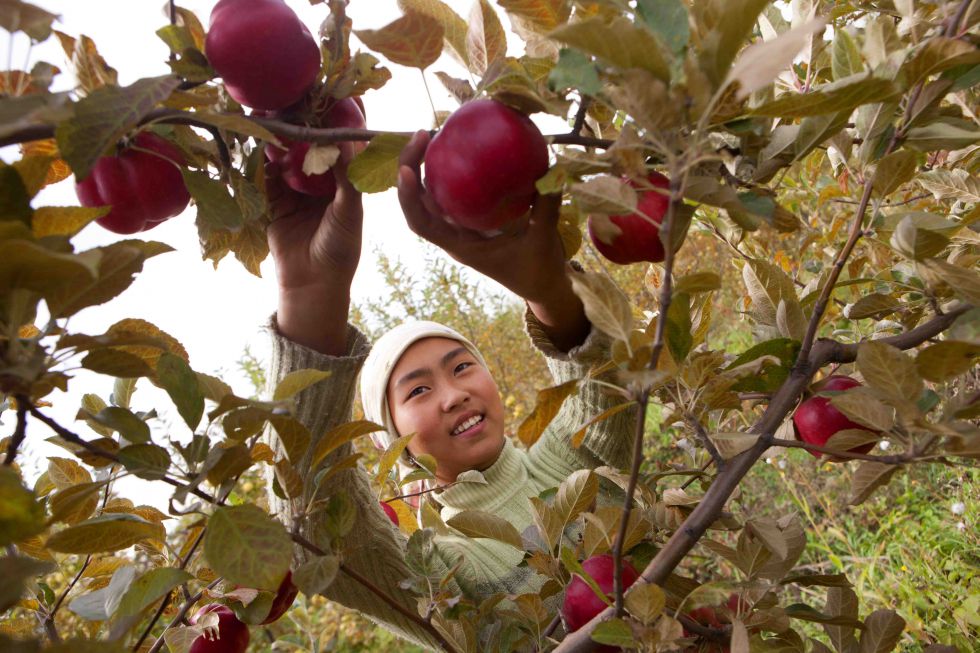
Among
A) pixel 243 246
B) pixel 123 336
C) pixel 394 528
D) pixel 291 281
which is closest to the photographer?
pixel 123 336

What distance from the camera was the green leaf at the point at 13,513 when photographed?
371 mm

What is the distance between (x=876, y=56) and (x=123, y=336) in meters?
0.65

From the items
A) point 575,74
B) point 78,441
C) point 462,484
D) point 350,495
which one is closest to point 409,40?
point 575,74

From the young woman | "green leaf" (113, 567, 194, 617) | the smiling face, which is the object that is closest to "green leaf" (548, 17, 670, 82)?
the young woman

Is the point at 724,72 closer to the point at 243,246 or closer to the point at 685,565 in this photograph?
the point at 243,246

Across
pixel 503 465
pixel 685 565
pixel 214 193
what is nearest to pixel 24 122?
pixel 214 193

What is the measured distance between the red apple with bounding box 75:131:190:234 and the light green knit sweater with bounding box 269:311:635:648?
334mm

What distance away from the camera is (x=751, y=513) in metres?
3.36

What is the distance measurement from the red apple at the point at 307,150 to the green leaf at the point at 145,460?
329 mm

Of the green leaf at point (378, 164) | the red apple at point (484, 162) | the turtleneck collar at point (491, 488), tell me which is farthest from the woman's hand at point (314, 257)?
the turtleneck collar at point (491, 488)

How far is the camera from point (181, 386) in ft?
2.03

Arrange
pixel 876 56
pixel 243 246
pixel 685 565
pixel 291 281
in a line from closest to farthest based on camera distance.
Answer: pixel 876 56, pixel 243 246, pixel 291 281, pixel 685 565

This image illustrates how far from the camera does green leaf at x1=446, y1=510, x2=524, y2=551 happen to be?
819mm

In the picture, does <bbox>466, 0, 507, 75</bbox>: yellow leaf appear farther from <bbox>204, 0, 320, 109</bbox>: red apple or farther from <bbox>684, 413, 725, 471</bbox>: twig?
<bbox>684, 413, 725, 471</bbox>: twig
